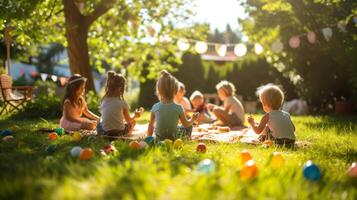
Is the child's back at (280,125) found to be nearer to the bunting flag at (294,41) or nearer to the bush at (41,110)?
the bush at (41,110)

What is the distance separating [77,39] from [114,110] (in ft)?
22.5

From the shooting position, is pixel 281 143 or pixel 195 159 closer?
pixel 195 159

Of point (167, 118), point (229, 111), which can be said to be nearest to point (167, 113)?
point (167, 118)

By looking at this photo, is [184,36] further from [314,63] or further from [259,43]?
[314,63]

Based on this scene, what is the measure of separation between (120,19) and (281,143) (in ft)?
29.9

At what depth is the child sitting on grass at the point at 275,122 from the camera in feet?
18.9

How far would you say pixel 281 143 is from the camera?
578 centimetres

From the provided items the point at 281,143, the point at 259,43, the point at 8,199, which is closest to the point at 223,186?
the point at 8,199

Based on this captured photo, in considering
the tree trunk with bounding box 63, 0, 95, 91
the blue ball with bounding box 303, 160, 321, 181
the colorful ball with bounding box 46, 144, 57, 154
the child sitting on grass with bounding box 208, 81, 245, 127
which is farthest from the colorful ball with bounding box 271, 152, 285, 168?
the tree trunk with bounding box 63, 0, 95, 91

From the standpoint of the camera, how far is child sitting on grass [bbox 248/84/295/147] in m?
5.76

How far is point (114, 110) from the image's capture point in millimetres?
6504

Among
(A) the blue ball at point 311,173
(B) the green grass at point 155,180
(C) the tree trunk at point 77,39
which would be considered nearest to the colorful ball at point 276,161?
(B) the green grass at point 155,180

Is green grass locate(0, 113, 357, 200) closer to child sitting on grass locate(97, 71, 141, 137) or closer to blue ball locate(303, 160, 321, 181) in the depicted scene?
blue ball locate(303, 160, 321, 181)

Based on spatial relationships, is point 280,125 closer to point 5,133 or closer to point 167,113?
point 167,113
